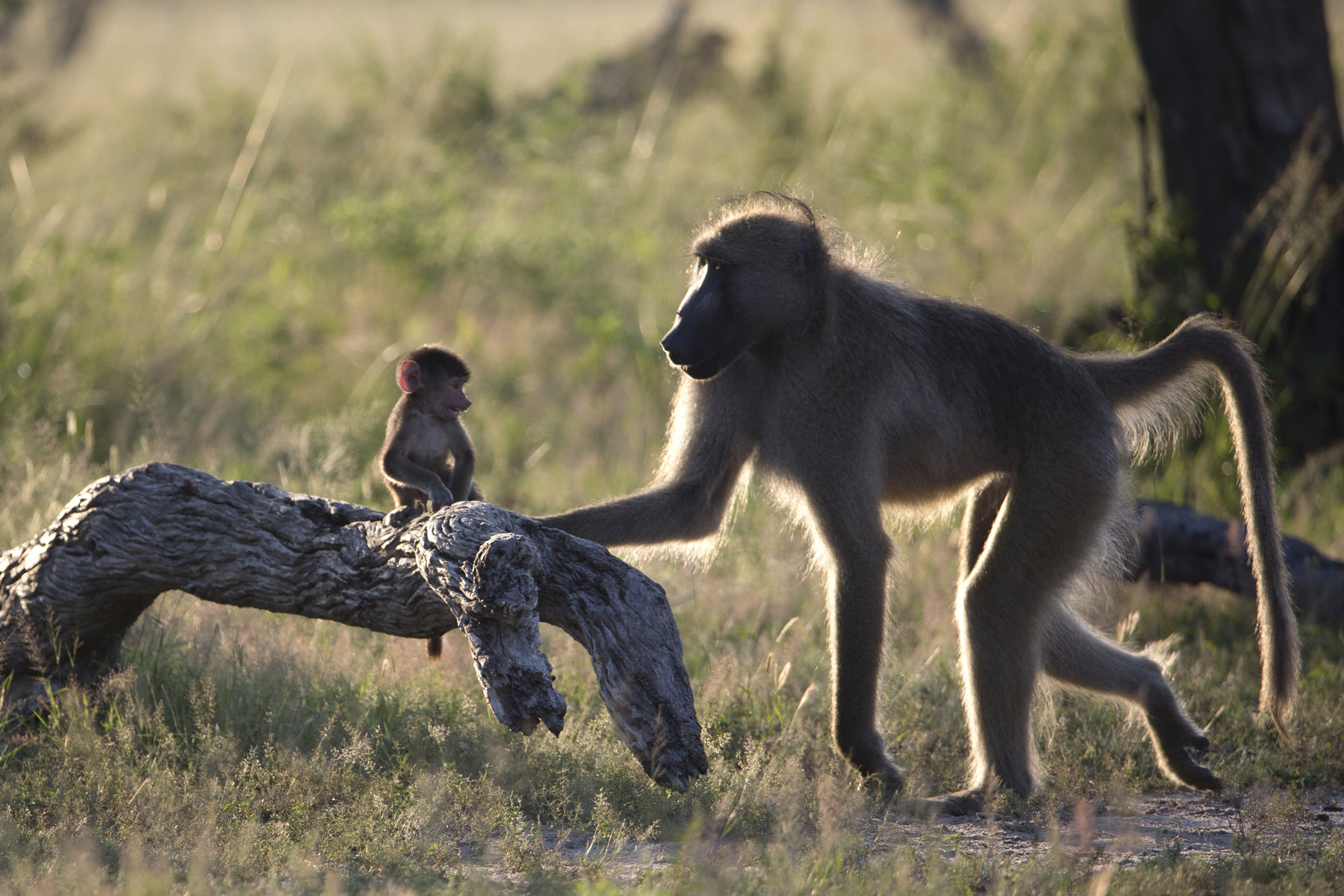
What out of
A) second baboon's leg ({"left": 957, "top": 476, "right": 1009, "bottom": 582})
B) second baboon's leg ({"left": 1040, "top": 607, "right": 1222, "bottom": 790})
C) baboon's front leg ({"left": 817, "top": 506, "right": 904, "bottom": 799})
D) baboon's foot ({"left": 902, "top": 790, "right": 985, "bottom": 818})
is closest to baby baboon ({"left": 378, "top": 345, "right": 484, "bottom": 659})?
baboon's front leg ({"left": 817, "top": 506, "right": 904, "bottom": 799})

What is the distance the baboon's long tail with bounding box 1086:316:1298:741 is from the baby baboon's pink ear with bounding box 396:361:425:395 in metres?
2.10

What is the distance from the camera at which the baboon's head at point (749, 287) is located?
3.55 metres

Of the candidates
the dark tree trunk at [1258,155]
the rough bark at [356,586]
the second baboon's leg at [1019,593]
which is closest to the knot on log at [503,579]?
the rough bark at [356,586]

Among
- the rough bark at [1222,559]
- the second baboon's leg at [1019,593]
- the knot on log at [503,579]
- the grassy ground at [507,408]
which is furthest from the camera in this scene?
the rough bark at [1222,559]

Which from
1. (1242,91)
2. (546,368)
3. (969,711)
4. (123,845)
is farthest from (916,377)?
(546,368)

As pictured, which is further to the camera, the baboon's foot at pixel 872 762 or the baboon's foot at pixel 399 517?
the baboon's foot at pixel 872 762

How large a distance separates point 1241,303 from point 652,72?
29.8 feet

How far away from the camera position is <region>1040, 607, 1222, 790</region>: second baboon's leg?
396 centimetres

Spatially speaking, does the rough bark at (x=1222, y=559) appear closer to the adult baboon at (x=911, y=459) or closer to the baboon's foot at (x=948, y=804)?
the adult baboon at (x=911, y=459)

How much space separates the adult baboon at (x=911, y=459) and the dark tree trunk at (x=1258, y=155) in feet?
Answer: 9.23

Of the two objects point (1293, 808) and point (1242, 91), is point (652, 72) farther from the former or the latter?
point (1293, 808)

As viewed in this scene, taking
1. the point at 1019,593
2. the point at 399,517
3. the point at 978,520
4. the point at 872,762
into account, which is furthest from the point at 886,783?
the point at 399,517

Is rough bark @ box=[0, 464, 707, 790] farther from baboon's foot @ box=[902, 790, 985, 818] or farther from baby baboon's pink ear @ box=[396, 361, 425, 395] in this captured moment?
baboon's foot @ box=[902, 790, 985, 818]

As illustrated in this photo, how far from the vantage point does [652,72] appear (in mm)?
14312
